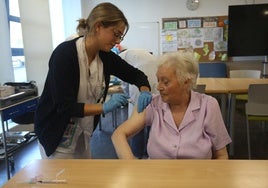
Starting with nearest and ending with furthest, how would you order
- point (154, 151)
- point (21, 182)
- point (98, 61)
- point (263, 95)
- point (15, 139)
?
point (21, 182), point (154, 151), point (98, 61), point (263, 95), point (15, 139)

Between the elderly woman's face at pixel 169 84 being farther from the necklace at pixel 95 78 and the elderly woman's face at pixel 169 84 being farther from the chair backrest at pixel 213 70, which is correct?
the chair backrest at pixel 213 70

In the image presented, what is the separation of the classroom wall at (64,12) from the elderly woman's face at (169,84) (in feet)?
9.12

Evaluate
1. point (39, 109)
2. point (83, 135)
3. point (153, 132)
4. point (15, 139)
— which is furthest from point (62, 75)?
point (15, 139)

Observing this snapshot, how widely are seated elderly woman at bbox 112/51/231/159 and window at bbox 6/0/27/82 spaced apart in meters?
2.70

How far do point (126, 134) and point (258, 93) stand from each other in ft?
5.84

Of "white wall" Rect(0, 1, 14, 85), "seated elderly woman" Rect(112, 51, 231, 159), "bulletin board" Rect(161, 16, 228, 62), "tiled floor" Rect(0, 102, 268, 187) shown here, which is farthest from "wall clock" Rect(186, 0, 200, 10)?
"seated elderly woman" Rect(112, 51, 231, 159)

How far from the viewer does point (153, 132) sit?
1.41 meters

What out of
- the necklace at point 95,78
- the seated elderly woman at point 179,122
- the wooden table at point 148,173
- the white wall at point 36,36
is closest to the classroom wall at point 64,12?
the white wall at point 36,36

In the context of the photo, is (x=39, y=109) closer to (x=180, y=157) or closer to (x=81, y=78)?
(x=81, y=78)

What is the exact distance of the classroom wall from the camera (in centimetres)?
369

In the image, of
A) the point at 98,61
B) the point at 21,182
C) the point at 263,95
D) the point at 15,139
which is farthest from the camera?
the point at 15,139

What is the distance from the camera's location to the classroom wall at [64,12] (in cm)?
369

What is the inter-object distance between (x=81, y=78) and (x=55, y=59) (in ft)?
0.57

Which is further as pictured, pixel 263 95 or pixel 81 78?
pixel 263 95
